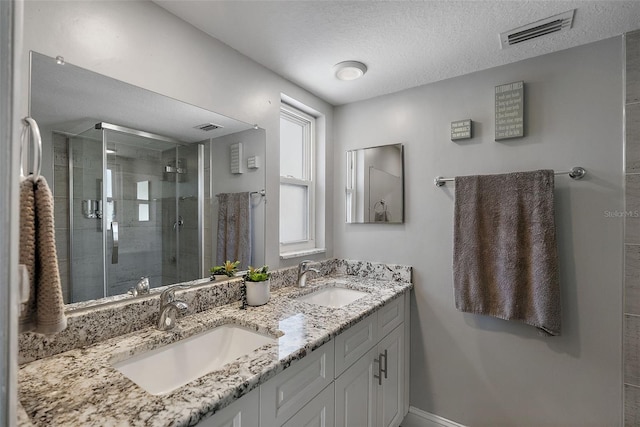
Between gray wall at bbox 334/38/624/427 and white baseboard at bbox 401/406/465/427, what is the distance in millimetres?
34

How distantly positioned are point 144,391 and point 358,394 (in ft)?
3.10

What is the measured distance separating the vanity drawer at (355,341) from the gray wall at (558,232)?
568mm

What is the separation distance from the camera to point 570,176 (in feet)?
4.88

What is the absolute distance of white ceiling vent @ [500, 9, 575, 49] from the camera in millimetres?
1268

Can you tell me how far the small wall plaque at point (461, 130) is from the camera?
174 centimetres

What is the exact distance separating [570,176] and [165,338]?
6.47ft

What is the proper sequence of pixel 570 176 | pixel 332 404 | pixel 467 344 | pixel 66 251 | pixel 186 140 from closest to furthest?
pixel 66 251 < pixel 332 404 < pixel 186 140 < pixel 570 176 < pixel 467 344

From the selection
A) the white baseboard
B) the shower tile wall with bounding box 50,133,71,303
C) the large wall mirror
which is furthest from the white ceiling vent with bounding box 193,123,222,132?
the white baseboard

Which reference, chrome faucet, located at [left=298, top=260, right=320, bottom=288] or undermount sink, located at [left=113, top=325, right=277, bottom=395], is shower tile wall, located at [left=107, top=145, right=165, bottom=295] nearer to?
undermount sink, located at [left=113, top=325, right=277, bottom=395]

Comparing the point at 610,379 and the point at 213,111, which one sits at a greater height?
the point at 213,111

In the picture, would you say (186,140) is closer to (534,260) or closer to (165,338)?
(165,338)

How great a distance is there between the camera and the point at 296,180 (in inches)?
82.0

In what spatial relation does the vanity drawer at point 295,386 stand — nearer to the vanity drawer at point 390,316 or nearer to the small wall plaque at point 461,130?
the vanity drawer at point 390,316

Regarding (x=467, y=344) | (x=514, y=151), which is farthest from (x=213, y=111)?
(x=467, y=344)
